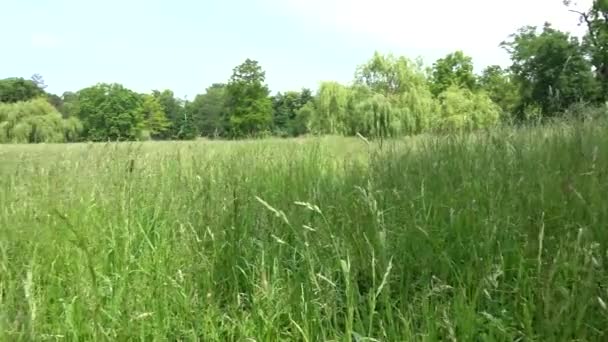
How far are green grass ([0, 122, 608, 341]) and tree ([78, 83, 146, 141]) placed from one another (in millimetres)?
60188

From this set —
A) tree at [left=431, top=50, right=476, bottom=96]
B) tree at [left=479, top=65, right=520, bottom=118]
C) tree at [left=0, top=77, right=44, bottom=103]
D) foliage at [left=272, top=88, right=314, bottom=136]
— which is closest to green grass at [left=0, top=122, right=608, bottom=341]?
tree at [left=479, top=65, right=520, bottom=118]

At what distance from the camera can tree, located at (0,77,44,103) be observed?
252ft

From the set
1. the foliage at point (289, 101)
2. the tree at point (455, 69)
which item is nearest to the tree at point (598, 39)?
the tree at point (455, 69)

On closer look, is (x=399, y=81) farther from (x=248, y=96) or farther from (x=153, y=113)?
(x=153, y=113)

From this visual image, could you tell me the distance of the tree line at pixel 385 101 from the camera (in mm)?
5895

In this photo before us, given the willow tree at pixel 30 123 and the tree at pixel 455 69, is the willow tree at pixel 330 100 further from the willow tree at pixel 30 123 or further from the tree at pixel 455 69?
the tree at pixel 455 69

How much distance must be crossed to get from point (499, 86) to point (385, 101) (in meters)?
41.9

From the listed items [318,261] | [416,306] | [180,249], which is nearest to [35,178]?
[180,249]

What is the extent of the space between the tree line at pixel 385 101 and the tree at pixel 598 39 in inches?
3.3

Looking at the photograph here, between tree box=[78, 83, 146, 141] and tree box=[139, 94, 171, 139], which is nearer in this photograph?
tree box=[78, 83, 146, 141]

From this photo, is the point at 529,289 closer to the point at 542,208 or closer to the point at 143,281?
the point at 542,208

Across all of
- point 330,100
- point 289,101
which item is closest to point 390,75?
point 330,100

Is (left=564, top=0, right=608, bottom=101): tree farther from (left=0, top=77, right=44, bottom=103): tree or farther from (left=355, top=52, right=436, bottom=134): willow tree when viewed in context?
(left=0, top=77, right=44, bottom=103): tree

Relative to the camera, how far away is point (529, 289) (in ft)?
4.59
